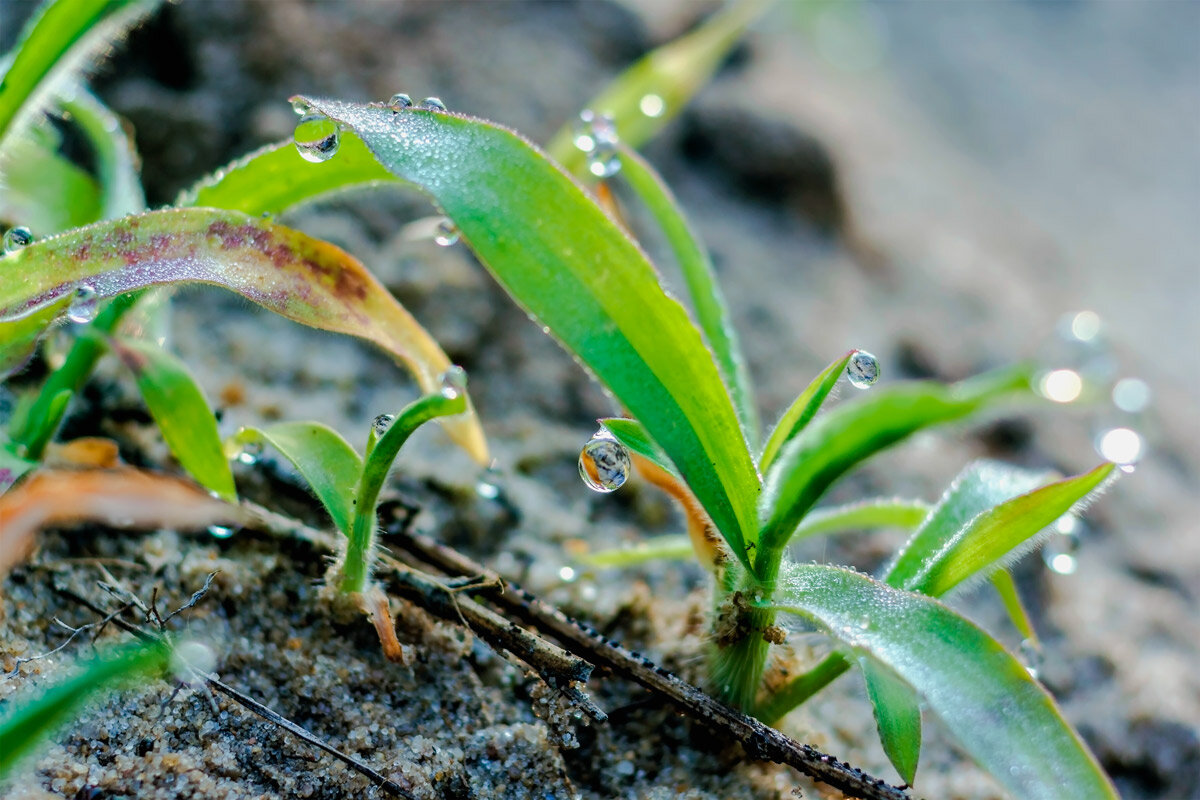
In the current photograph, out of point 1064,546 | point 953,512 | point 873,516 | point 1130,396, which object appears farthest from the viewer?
point 1130,396

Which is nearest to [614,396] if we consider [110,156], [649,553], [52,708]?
[649,553]

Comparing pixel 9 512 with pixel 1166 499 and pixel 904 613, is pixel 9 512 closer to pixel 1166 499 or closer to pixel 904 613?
pixel 904 613

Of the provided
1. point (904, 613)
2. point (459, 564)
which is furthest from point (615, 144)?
point (904, 613)

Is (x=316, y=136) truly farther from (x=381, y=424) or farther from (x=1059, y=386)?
(x=1059, y=386)

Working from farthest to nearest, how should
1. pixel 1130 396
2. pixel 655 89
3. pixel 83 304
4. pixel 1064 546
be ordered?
pixel 1130 396, pixel 655 89, pixel 1064 546, pixel 83 304

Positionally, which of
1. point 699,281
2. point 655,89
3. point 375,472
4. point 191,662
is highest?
point 655,89

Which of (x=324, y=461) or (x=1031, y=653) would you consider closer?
(x=324, y=461)

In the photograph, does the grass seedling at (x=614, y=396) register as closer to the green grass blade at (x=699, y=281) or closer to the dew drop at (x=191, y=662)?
the green grass blade at (x=699, y=281)
